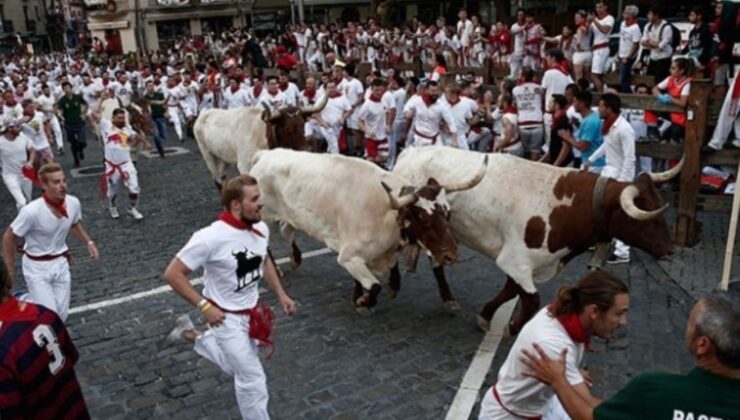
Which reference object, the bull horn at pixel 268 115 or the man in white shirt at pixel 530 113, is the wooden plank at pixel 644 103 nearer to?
the man in white shirt at pixel 530 113

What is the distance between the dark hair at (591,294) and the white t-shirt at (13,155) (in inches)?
429

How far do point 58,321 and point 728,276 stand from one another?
6453 millimetres

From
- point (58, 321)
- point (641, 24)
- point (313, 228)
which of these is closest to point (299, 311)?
point (313, 228)

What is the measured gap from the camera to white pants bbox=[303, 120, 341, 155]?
14.0 m

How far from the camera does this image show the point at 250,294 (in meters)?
4.93

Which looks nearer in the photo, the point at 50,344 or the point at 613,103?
the point at 50,344

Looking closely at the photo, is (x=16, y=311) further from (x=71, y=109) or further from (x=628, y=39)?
(x=71, y=109)

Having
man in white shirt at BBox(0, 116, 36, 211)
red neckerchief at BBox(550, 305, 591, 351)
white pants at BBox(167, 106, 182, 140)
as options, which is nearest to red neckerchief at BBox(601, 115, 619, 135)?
red neckerchief at BBox(550, 305, 591, 351)

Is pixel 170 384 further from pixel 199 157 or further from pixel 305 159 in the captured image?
pixel 199 157

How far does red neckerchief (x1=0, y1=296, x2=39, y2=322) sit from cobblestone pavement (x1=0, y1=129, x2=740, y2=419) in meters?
2.07

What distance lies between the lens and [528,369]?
11.4 ft

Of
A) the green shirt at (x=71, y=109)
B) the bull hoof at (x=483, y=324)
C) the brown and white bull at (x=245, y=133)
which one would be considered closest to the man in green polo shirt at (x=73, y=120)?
the green shirt at (x=71, y=109)

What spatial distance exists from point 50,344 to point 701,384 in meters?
3.41

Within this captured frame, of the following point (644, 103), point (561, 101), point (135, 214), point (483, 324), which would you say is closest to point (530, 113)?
point (561, 101)
